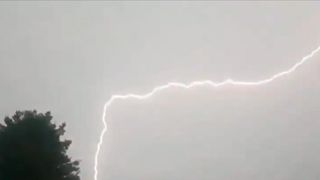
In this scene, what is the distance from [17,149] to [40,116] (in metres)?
1.79

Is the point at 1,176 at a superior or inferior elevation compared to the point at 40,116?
inferior

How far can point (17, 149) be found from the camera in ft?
60.5

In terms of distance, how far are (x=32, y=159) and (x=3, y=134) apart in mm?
1831

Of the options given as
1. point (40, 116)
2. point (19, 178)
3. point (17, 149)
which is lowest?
point (19, 178)

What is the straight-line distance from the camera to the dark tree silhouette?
60.0 feet

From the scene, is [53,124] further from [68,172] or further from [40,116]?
[68,172]

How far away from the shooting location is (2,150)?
18797 mm

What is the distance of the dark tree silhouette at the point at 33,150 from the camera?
1830 cm

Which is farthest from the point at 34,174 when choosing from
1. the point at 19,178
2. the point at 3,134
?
the point at 3,134

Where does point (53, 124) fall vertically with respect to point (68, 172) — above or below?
above

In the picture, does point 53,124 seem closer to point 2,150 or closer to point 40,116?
point 40,116

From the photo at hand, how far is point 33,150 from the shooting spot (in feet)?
61.1

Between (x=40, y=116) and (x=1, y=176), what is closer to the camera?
(x=1, y=176)

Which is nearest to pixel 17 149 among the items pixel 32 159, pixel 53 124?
pixel 32 159
